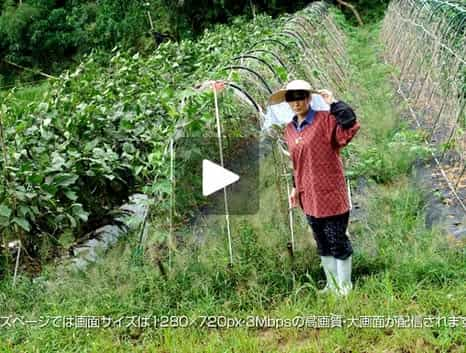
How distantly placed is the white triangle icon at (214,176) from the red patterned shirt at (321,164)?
0.46 metres

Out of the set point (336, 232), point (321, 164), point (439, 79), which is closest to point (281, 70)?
point (321, 164)

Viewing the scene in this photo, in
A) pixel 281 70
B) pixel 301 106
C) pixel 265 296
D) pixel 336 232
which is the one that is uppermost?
pixel 281 70

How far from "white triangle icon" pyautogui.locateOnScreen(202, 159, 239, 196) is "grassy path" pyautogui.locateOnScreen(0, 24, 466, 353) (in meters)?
0.36

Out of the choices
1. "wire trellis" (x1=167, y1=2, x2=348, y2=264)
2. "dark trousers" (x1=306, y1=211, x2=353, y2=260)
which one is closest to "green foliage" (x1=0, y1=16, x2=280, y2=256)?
"wire trellis" (x1=167, y1=2, x2=348, y2=264)

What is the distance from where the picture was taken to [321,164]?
2920 millimetres

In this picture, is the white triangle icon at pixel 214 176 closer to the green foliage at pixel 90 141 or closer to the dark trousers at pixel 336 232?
the green foliage at pixel 90 141

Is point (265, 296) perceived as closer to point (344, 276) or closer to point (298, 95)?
point (344, 276)

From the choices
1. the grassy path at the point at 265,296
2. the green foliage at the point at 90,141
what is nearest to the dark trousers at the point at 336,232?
the grassy path at the point at 265,296

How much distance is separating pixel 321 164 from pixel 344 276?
0.65 meters

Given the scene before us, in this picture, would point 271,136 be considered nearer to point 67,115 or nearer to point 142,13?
point 67,115

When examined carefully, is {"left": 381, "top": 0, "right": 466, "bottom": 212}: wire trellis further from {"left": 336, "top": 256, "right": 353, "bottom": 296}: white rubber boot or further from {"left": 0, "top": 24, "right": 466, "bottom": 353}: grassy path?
{"left": 336, "top": 256, "right": 353, "bottom": 296}: white rubber boot

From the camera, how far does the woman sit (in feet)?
9.36

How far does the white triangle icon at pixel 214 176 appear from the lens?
3.26 meters

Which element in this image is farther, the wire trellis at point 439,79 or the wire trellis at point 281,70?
the wire trellis at point 439,79
